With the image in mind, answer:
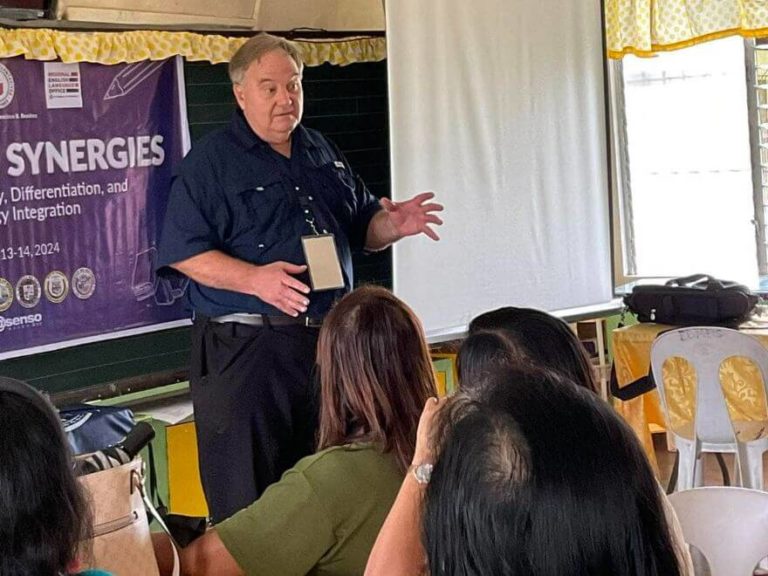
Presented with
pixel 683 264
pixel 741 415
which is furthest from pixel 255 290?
pixel 683 264

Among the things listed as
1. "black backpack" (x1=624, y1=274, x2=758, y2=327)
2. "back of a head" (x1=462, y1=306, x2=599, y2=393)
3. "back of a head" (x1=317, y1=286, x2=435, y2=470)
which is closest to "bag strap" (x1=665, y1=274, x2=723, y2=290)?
"black backpack" (x1=624, y1=274, x2=758, y2=327)

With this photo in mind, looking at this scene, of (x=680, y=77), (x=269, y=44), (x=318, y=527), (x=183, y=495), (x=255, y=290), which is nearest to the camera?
(x=318, y=527)

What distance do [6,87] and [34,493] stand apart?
251 centimetres

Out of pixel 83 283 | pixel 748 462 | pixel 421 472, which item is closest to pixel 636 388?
pixel 748 462

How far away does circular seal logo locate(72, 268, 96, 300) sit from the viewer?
147 inches

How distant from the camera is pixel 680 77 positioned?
5547 mm

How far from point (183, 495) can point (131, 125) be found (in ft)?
4.16

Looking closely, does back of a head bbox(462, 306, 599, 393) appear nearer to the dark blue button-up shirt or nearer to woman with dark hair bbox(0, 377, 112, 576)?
woman with dark hair bbox(0, 377, 112, 576)

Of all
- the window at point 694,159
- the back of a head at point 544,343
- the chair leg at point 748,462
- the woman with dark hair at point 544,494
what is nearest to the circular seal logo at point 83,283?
the back of a head at point 544,343

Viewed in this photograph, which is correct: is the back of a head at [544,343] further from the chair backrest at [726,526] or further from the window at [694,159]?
the window at [694,159]

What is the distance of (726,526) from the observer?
1959 mm

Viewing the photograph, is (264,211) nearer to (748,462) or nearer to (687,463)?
(687,463)

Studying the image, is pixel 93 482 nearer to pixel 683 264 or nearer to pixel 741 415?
pixel 741 415

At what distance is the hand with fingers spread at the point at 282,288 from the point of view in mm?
2883
